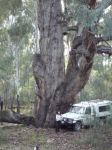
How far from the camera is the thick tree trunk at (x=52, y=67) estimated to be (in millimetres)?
27750

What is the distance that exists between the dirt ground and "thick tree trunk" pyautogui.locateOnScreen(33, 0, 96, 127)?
2774 mm

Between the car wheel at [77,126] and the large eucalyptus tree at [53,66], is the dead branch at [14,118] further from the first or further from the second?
the car wheel at [77,126]

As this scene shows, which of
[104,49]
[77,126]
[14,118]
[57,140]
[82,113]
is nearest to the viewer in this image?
[57,140]

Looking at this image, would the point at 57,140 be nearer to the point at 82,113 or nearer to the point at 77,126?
the point at 77,126

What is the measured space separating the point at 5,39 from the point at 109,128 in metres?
21.1

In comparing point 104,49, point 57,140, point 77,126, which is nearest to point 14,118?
point 77,126

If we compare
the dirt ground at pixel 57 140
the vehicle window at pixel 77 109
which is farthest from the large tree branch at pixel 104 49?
the dirt ground at pixel 57 140

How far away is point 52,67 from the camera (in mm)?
28109

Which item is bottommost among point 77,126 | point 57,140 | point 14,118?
point 57,140

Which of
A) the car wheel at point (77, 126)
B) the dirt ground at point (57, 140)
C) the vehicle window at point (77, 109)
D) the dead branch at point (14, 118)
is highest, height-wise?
the vehicle window at point (77, 109)

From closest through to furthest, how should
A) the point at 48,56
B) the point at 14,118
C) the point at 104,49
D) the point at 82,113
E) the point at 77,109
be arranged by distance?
the point at 104,49, the point at 82,113, the point at 77,109, the point at 48,56, the point at 14,118

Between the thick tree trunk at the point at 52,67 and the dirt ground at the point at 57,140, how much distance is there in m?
2.77

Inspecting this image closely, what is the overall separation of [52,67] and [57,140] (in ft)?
21.1

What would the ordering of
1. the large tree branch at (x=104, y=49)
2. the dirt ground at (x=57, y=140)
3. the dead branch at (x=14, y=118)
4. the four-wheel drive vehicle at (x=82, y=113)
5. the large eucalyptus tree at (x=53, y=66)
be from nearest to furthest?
1. the dirt ground at (x=57, y=140)
2. the large tree branch at (x=104, y=49)
3. the four-wheel drive vehicle at (x=82, y=113)
4. the large eucalyptus tree at (x=53, y=66)
5. the dead branch at (x=14, y=118)
